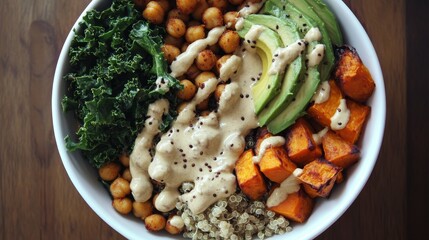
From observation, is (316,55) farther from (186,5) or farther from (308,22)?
(186,5)

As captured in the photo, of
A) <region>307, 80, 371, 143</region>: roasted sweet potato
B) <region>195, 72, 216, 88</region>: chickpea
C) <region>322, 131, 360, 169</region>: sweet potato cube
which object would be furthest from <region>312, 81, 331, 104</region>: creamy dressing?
<region>195, 72, 216, 88</region>: chickpea

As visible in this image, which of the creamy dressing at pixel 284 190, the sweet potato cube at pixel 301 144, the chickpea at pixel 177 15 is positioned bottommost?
the creamy dressing at pixel 284 190

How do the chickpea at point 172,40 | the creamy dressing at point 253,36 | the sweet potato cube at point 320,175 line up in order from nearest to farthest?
the sweet potato cube at point 320,175 < the creamy dressing at point 253,36 < the chickpea at point 172,40

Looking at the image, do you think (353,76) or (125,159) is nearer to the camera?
(353,76)

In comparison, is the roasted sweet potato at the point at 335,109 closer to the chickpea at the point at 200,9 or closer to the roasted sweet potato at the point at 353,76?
the roasted sweet potato at the point at 353,76

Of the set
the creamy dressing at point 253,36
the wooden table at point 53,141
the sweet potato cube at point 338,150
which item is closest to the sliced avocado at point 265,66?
the creamy dressing at point 253,36

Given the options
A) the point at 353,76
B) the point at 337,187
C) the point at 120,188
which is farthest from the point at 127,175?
the point at 353,76
